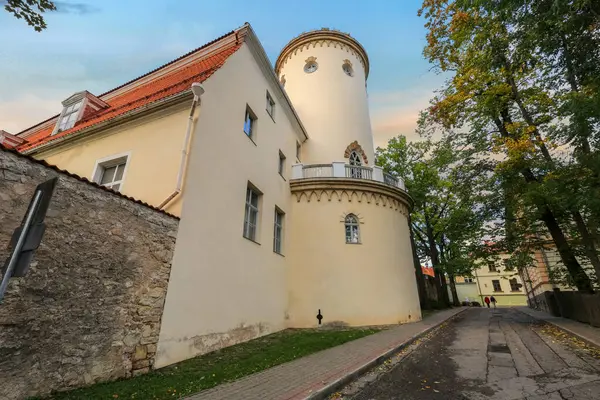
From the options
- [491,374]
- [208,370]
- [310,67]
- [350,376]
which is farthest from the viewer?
[310,67]

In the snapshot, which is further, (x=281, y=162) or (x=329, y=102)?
(x=329, y=102)

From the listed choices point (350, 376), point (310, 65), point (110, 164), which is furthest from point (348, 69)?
point (350, 376)

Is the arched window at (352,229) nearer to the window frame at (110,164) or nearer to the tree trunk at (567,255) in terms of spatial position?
the tree trunk at (567,255)

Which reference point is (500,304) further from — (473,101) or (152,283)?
(152,283)

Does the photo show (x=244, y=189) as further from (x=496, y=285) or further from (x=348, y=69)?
(x=496, y=285)

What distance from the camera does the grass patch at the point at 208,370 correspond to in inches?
174

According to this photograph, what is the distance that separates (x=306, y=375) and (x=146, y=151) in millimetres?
7454

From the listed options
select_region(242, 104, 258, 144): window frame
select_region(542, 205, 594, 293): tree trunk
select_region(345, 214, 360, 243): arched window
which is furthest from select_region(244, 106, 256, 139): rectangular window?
select_region(542, 205, 594, 293): tree trunk

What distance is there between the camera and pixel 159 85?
1173cm

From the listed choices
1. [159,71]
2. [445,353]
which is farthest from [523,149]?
[159,71]

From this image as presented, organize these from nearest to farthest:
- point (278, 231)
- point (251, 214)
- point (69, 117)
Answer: point (251, 214) → point (69, 117) → point (278, 231)

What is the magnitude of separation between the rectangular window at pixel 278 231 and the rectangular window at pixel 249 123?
3476 mm

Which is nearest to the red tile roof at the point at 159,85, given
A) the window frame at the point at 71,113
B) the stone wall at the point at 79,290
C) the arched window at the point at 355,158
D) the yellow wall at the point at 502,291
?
the window frame at the point at 71,113

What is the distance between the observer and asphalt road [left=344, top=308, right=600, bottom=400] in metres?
4.50
